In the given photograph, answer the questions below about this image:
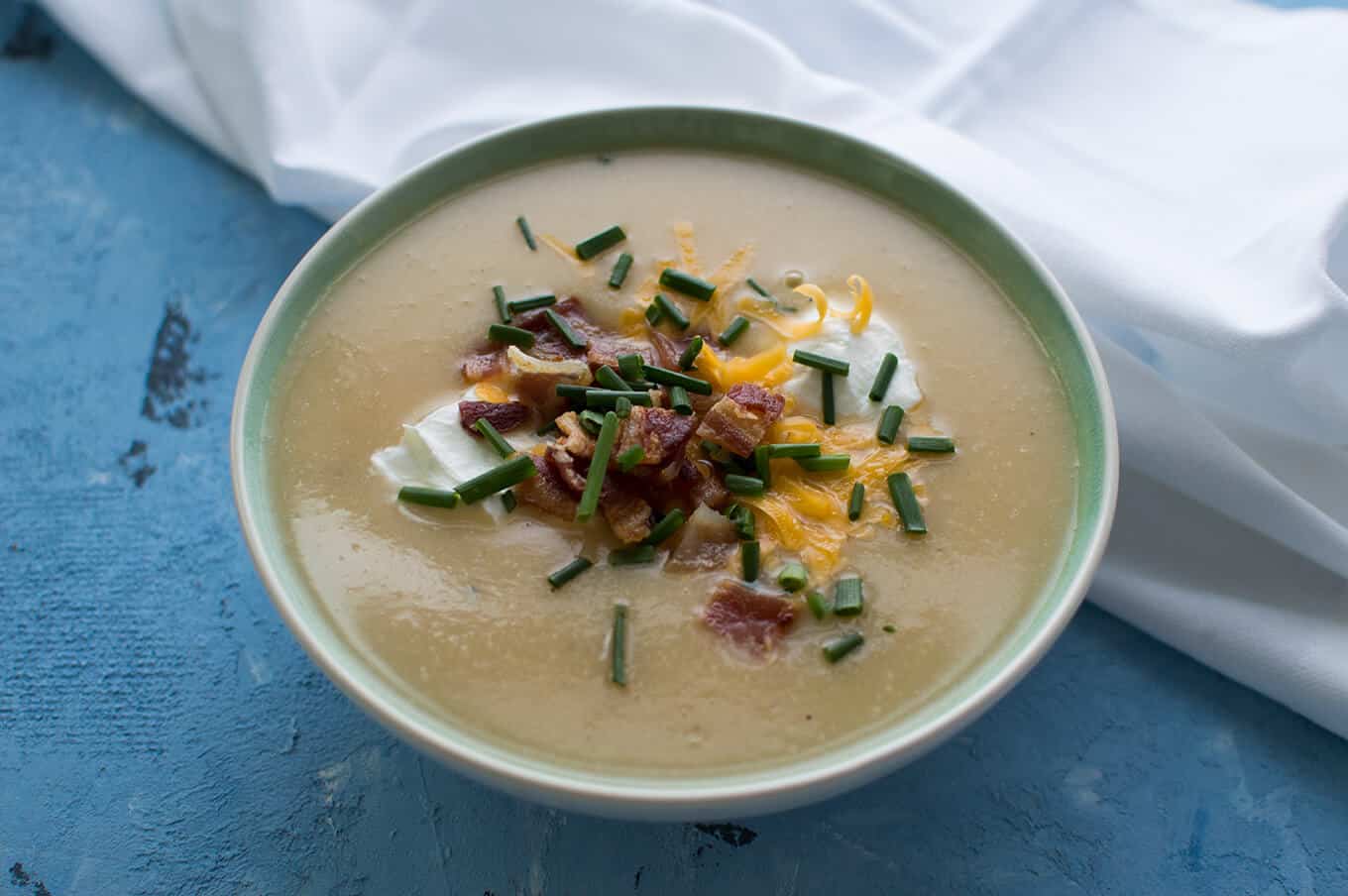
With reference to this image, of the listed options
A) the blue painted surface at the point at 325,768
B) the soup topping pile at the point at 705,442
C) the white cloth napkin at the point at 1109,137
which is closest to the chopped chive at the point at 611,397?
the soup topping pile at the point at 705,442

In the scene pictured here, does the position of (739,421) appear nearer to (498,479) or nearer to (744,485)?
(744,485)

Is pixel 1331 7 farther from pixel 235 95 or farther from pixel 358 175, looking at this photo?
pixel 235 95

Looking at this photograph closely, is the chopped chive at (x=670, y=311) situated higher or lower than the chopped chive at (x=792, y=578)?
higher

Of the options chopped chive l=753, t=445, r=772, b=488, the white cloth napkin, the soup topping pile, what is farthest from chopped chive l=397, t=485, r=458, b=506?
the white cloth napkin

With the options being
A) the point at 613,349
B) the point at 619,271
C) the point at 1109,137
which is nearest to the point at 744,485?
the point at 613,349

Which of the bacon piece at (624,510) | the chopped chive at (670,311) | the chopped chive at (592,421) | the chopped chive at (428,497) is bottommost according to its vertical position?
the chopped chive at (428,497)

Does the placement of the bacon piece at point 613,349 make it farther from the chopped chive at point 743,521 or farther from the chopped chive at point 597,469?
the chopped chive at point 743,521

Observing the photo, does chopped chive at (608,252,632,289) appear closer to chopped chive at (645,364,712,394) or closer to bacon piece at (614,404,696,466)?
chopped chive at (645,364,712,394)
